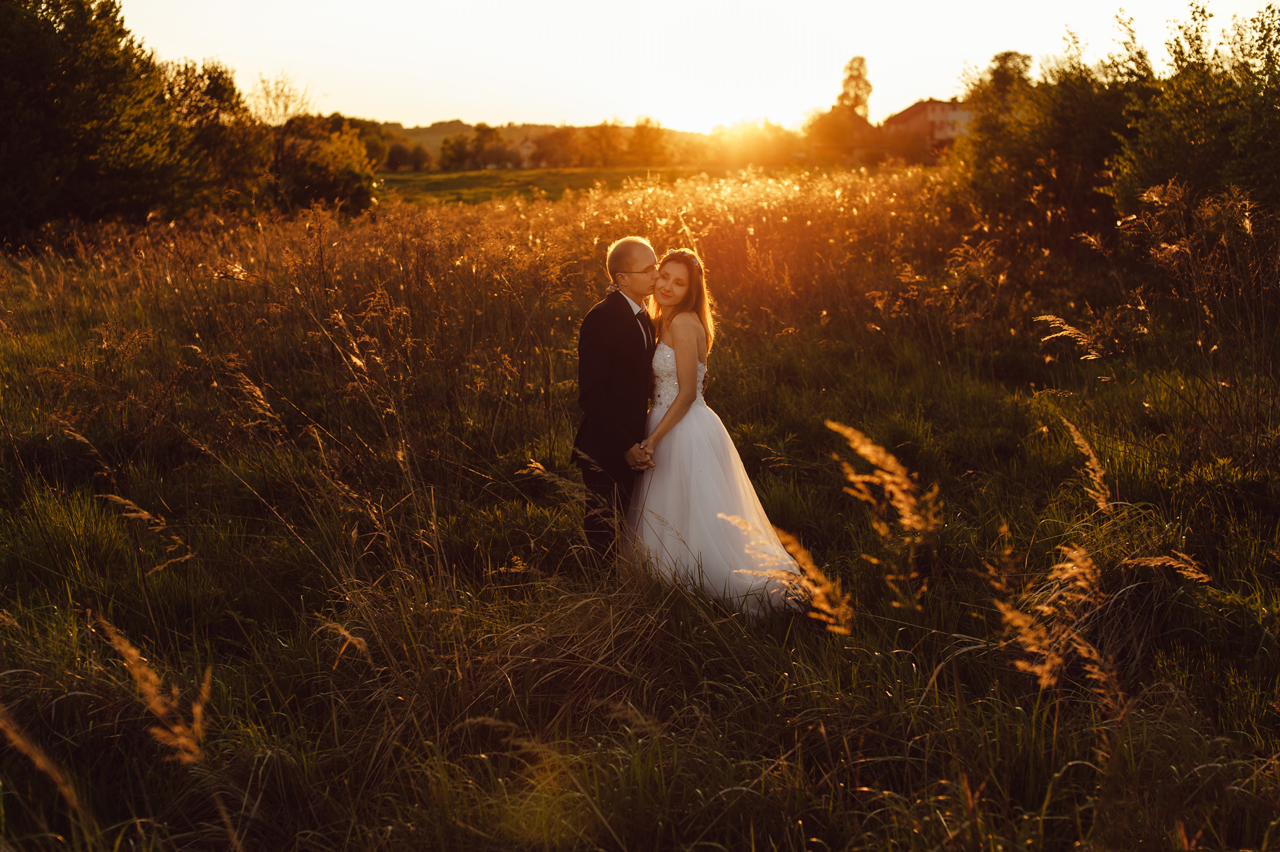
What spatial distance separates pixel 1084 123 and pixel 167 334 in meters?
13.1

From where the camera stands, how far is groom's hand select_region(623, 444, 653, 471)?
358cm

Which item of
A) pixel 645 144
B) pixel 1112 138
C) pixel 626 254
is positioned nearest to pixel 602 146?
pixel 645 144

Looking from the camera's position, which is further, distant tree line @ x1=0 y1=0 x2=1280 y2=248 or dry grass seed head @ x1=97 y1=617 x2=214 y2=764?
distant tree line @ x1=0 y1=0 x2=1280 y2=248

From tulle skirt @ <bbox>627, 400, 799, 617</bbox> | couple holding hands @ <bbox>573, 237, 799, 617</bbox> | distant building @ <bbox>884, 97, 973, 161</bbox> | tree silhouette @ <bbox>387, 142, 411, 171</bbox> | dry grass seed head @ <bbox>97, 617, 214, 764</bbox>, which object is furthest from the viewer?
distant building @ <bbox>884, 97, 973, 161</bbox>

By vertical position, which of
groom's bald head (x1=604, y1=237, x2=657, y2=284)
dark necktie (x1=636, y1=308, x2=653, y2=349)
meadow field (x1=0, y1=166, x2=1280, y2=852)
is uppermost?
groom's bald head (x1=604, y1=237, x2=657, y2=284)

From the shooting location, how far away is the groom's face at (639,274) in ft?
12.0

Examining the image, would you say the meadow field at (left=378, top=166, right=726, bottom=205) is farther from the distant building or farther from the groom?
the groom

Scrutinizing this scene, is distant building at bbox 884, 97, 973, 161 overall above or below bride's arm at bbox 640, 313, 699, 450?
above

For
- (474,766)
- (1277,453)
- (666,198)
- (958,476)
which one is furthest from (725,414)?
(666,198)

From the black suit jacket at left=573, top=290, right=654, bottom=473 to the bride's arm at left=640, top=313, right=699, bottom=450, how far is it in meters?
0.14

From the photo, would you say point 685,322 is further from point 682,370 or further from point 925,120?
point 925,120

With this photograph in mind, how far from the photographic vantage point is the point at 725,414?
561 centimetres

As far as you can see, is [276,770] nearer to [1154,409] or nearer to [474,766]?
[474,766]

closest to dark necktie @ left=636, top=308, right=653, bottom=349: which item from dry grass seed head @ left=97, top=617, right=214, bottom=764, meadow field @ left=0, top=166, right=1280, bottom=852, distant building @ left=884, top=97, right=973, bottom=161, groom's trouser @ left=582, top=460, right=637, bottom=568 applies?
groom's trouser @ left=582, top=460, right=637, bottom=568
